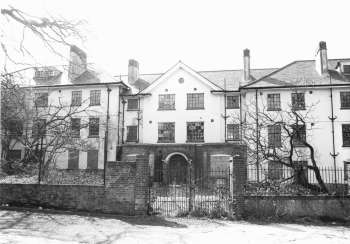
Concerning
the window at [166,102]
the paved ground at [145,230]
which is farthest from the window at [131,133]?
the paved ground at [145,230]

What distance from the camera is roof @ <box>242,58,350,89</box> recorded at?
27.2 metres

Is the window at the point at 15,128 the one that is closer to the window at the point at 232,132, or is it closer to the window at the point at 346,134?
the window at the point at 232,132

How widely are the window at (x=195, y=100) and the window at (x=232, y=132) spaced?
119 inches

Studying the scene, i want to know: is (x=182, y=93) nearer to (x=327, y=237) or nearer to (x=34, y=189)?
(x=34, y=189)

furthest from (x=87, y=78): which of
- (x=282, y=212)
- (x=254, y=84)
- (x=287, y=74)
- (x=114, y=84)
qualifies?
(x=282, y=212)

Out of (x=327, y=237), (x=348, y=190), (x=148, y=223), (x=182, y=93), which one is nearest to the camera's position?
(x=327, y=237)

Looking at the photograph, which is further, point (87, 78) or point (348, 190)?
point (87, 78)

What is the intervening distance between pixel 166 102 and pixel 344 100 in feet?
46.7

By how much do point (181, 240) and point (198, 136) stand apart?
65.9 feet

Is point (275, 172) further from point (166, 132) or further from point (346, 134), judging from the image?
point (166, 132)

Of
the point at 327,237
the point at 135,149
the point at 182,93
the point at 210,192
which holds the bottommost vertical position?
the point at 327,237

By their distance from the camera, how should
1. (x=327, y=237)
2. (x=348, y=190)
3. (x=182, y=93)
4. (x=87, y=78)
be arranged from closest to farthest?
1. (x=327, y=237)
2. (x=348, y=190)
3. (x=182, y=93)
4. (x=87, y=78)

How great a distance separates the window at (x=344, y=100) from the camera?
87.2 ft

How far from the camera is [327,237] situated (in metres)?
9.98
